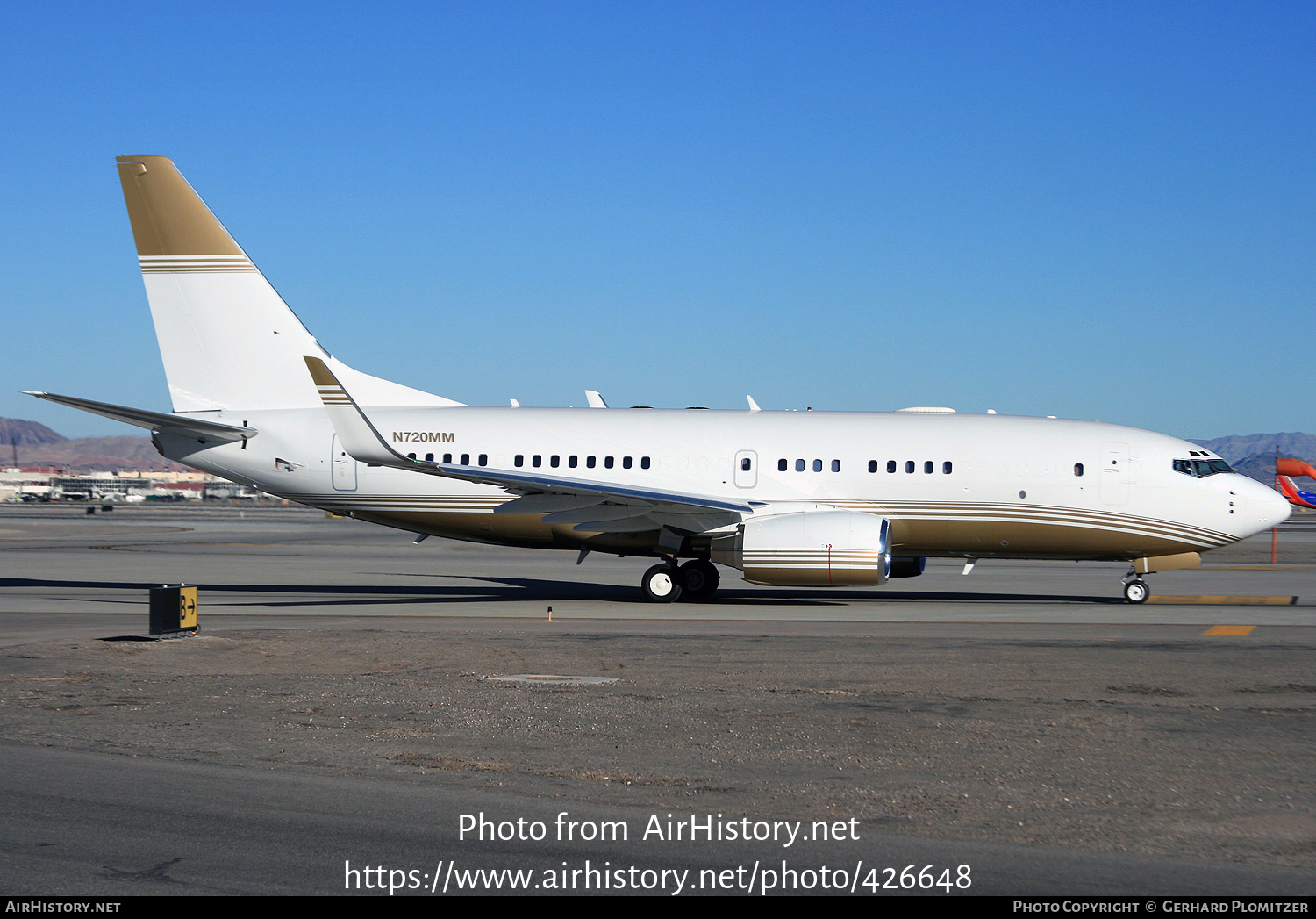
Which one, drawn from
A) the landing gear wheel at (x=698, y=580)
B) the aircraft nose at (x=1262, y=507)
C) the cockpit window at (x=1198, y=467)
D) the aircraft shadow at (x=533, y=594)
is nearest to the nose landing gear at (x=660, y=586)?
the landing gear wheel at (x=698, y=580)

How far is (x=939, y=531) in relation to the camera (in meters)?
24.1

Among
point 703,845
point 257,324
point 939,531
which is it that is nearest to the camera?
point 703,845

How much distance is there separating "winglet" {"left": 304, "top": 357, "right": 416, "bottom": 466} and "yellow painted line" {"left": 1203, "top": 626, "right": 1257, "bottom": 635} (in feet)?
48.2

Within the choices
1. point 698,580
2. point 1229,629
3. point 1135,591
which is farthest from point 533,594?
point 1229,629

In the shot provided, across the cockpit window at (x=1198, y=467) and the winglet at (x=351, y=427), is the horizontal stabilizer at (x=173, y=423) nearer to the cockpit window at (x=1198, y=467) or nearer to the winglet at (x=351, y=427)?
the winglet at (x=351, y=427)

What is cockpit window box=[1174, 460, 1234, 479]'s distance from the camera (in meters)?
23.9

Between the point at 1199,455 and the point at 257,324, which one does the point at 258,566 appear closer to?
the point at 257,324

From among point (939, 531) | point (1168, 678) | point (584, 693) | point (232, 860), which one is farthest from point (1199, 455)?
point (232, 860)

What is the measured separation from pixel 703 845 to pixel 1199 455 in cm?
2107

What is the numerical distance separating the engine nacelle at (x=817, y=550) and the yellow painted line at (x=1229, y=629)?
19.4 feet

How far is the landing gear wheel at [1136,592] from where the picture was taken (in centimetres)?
2389

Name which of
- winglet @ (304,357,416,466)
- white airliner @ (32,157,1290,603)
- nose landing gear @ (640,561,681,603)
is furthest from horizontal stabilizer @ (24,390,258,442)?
nose landing gear @ (640,561,681,603)

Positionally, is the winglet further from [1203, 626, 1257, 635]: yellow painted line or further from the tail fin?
[1203, 626, 1257, 635]: yellow painted line

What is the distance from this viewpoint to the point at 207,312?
25.7m
